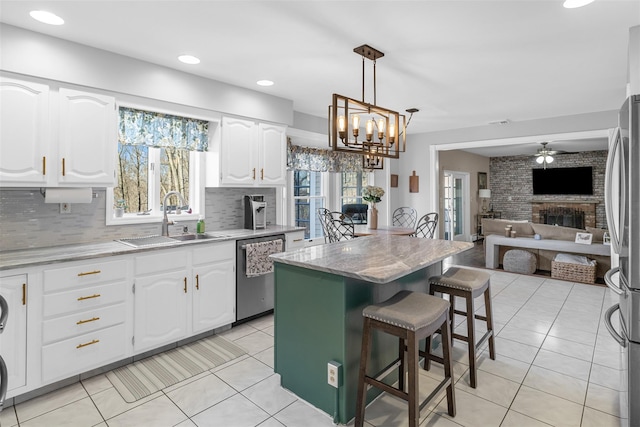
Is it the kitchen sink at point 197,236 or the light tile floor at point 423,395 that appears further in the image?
the kitchen sink at point 197,236

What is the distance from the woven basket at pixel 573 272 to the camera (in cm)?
506

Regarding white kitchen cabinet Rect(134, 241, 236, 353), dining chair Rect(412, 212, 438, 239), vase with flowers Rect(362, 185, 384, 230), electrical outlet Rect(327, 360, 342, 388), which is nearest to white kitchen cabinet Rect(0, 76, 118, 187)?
white kitchen cabinet Rect(134, 241, 236, 353)

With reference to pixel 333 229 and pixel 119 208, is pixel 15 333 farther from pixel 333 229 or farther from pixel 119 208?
pixel 333 229

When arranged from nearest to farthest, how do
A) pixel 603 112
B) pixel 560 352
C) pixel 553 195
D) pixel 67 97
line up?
1. pixel 67 97
2. pixel 560 352
3. pixel 603 112
4. pixel 553 195

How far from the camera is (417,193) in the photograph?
669cm

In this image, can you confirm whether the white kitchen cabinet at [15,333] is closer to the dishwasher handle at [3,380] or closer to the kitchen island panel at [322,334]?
→ the dishwasher handle at [3,380]

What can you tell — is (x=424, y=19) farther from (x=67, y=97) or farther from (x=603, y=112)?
(x=603, y=112)

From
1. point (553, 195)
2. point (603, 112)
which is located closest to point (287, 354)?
point (603, 112)

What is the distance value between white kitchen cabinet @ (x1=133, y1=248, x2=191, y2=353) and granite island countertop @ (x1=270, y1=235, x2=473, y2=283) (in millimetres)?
1083

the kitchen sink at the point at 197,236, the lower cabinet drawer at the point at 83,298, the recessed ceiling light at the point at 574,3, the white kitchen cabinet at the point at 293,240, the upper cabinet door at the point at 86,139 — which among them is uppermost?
the recessed ceiling light at the point at 574,3

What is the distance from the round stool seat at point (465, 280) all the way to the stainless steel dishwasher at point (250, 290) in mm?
1765

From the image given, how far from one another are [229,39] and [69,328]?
236cm

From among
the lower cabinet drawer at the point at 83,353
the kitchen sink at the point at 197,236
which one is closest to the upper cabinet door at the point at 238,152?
the kitchen sink at the point at 197,236

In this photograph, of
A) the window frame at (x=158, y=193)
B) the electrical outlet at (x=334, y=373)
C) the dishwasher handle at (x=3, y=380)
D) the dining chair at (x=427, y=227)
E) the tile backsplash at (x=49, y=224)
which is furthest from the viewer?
the dining chair at (x=427, y=227)
